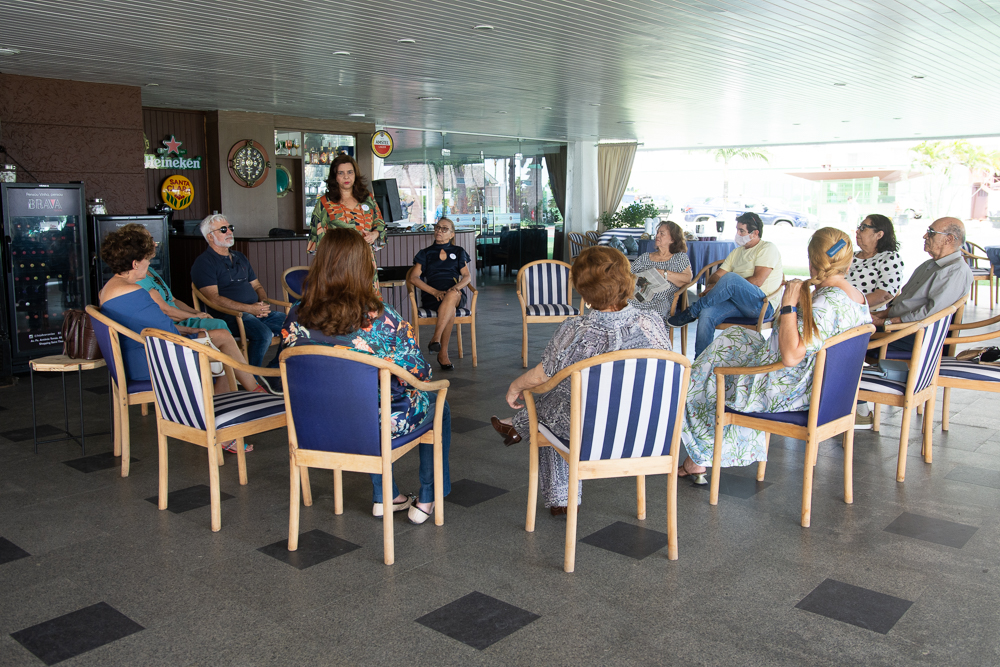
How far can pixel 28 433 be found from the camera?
446 centimetres

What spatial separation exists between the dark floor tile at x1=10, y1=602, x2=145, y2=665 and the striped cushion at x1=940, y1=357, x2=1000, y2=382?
12.0 ft

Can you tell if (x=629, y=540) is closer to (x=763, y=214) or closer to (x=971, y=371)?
(x=971, y=371)

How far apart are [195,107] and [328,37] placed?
16.0 feet

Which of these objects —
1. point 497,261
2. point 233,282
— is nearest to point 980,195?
point 497,261

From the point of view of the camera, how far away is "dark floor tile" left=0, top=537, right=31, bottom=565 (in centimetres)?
282

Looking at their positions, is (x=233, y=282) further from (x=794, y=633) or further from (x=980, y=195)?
(x=980, y=195)

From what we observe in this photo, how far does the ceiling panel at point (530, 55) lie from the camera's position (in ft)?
16.7

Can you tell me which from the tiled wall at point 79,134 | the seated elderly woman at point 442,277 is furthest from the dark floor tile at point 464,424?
the tiled wall at point 79,134

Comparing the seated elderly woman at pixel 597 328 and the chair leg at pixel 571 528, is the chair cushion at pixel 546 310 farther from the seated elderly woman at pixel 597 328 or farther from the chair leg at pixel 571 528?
the chair leg at pixel 571 528

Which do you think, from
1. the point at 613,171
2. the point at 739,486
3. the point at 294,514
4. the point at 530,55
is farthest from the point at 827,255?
the point at 613,171

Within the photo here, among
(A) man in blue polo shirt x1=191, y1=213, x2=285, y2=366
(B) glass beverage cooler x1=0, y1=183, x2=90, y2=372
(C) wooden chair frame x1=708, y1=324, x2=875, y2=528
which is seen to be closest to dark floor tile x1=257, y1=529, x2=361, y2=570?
(C) wooden chair frame x1=708, y1=324, x2=875, y2=528

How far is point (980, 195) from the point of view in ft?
92.9

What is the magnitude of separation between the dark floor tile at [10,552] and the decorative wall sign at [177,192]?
770cm

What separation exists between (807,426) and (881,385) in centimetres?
79
